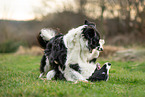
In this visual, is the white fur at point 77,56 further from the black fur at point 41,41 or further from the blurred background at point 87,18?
the blurred background at point 87,18

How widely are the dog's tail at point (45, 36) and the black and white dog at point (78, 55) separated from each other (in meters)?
0.65

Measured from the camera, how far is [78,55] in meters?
4.01

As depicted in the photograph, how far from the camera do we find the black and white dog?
3.88 metres

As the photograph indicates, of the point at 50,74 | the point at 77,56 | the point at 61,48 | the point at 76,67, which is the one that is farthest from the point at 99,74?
the point at 50,74

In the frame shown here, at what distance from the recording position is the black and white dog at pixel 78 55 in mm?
3883

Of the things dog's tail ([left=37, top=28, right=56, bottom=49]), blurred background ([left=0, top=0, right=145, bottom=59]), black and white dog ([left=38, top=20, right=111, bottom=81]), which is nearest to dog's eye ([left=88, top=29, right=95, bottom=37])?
black and white dog ([left=38, top=20, right=111, bottom=81])

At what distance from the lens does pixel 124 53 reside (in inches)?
406

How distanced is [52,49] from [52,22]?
1251 cm

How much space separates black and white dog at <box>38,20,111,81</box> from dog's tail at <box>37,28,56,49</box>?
0.65 m

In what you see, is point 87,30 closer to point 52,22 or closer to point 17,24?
point 52,22

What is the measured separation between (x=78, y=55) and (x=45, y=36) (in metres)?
1.56

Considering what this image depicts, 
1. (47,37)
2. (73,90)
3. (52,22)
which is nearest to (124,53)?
(47,37)

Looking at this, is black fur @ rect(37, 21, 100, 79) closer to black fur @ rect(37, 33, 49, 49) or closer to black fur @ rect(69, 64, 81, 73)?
black fur @ rect(69, 64, 81, 73)

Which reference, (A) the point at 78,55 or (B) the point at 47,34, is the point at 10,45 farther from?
(A) the point at 78,55
